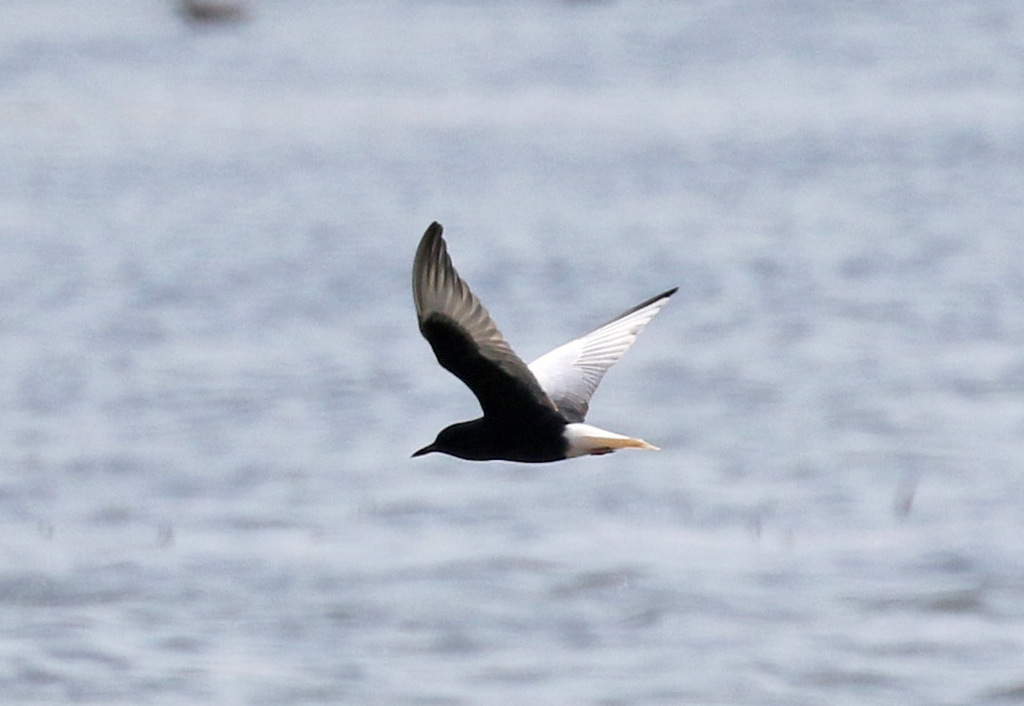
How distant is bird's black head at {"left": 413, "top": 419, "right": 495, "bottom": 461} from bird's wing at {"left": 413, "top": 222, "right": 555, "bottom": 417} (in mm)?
77

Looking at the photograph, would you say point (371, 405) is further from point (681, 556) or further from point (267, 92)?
point (267, 92)

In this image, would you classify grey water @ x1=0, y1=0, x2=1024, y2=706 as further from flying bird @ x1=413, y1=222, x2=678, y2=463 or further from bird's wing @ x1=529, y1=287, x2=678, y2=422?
flying bird @ x1=413, y1=222, x2=678, y2=463

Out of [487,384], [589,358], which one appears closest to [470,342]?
[487,384]

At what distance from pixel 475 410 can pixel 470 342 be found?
9405 millimetres

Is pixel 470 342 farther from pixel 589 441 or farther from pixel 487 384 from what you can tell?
pixel 589 441

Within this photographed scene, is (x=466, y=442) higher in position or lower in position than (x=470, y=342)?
lower

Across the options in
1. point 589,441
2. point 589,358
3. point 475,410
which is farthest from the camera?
point 475,410

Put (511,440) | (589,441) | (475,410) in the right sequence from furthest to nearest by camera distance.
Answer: (475,410), (511,440), (589,441)

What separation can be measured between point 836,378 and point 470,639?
6.21 meters

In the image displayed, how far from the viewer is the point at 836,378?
15.5 m

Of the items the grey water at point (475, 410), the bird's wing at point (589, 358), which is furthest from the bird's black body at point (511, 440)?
the grey water at point (475, 410)

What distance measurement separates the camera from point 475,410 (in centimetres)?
1479

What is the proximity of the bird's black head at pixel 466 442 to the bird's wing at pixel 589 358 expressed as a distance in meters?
0.60

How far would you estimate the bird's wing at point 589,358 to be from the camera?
6.19 meters
